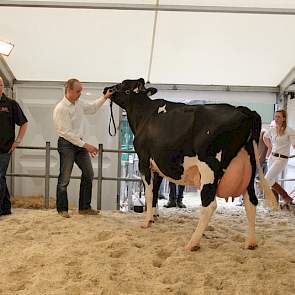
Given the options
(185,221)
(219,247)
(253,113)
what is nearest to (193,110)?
(253,113)

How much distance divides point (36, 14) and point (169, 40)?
5.26ft

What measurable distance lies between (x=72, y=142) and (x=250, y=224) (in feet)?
6.54

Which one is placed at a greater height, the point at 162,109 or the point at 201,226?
the point at 162,109

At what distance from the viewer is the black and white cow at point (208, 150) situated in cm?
289

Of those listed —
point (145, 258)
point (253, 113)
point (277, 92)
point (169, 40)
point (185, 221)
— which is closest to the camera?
point (145, 258)

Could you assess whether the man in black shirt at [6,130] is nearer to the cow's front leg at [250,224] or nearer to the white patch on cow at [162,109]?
the white patch on cow at [162,109]

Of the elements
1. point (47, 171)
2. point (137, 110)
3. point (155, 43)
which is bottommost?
point (47, 171)

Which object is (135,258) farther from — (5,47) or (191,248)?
(5,47)

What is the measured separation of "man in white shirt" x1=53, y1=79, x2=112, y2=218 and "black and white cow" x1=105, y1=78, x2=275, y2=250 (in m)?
0.94

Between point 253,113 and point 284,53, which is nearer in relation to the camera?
point 253,113

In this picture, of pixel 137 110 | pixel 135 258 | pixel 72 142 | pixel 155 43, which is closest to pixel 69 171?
pixel 72 142

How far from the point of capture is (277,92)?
582 cm

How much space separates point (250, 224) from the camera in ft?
10.0

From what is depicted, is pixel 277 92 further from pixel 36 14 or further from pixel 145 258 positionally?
pixel 145 258
